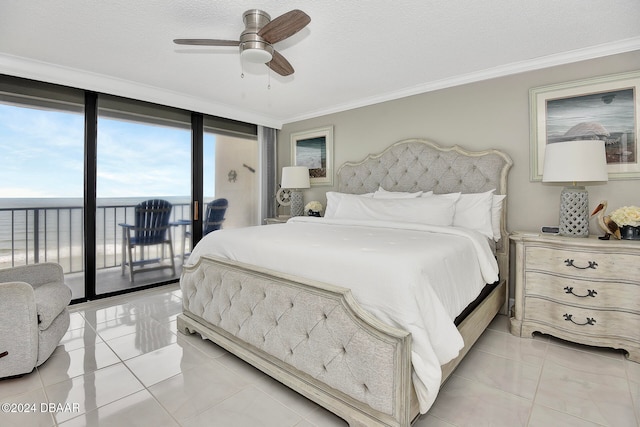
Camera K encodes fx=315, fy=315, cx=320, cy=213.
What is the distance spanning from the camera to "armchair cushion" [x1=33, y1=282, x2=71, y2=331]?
211cm

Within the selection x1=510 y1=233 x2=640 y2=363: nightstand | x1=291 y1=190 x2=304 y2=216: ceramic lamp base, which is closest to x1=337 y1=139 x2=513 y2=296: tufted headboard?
→ x1=510 y1=233 x2=640 y2=363: nightstand

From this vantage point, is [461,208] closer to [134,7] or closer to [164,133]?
[134,7]

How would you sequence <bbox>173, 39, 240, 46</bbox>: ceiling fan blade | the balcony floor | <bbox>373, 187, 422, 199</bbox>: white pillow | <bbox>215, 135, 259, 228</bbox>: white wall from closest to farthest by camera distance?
<bbox>173, 39, 240, 46</bbox>: ceiling fan blade → <bbox>373, 187, 422, 199</bbox>: white pillow → the balcony floor → <bbox>215, 135, 259, 228</bbox>: white wall

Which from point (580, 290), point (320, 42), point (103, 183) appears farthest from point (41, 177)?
point (580, 290)

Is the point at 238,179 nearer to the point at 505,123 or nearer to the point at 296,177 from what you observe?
the point at 296,177

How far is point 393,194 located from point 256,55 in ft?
6.70

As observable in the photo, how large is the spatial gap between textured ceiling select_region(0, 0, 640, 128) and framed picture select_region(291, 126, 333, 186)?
96cm

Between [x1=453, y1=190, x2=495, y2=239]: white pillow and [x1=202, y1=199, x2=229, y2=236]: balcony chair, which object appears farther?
[x1=202, y1=199, x2=229, y2=236]: balcony chair

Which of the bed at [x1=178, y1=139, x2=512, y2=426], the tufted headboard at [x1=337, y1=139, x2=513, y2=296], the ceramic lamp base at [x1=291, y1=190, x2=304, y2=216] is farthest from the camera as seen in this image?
the ceramic lamp base at [x1=291, y1=190, x2=304, y2=216]

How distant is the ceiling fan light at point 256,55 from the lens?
7.02 ft

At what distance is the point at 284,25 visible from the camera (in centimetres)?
190

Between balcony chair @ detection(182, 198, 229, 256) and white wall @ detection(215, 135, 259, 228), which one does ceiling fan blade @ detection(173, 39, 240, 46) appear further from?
balcony chair @ detection(182, 198, 229, 256)

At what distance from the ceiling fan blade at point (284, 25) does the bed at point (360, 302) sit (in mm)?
1337

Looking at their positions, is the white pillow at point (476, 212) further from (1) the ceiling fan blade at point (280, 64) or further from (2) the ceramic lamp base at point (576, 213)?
(1) the ceiling fan blade at point (280, 64)
